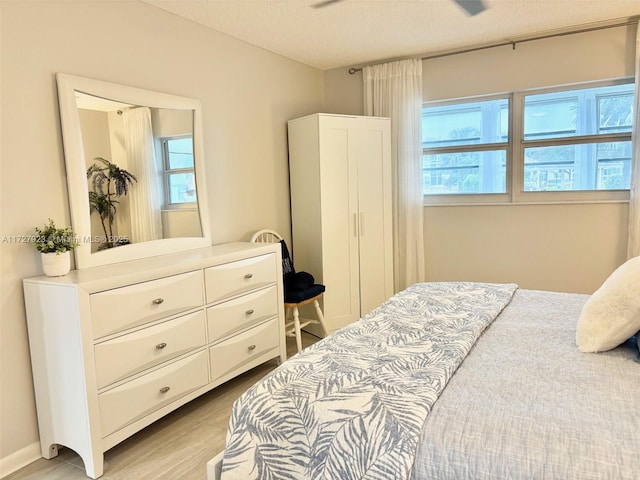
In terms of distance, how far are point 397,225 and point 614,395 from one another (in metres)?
2.93

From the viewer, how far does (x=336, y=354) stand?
1.66m

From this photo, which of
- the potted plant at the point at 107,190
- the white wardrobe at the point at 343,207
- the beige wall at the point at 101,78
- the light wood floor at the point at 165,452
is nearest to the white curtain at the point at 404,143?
the white wardrobe at the point at 343,207

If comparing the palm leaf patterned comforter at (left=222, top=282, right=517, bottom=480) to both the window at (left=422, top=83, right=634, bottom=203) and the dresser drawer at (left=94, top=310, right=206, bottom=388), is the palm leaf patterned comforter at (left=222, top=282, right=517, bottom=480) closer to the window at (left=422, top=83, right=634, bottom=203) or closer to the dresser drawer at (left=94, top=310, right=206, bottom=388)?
the dresser drawer at (left=94, top=310, right=206, bottom=388)

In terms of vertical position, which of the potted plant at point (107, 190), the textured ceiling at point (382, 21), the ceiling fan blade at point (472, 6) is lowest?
the potted plant at point (107, 190)

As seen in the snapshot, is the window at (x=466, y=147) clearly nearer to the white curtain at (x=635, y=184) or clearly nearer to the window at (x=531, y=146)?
the window at (x=531, y=146)

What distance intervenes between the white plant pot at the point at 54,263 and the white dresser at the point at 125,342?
38 millimetres

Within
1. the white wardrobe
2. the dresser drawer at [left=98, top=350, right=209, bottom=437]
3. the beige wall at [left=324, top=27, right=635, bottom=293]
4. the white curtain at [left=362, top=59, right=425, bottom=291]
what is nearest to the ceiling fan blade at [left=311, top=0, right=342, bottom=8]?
the white wardrobe

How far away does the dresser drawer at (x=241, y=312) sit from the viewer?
8.56 feet

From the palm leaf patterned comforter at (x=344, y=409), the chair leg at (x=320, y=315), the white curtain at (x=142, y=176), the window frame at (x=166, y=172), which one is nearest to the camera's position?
the palm leaf patterned comforter at (x=344, y=409)

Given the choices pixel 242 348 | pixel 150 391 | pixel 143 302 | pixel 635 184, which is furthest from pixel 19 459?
pixel 635 184

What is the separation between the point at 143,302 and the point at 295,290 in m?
1.37

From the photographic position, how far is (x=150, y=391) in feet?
7.36

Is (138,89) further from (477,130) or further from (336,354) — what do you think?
(477,130)

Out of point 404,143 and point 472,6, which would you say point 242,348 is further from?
point 472,6
